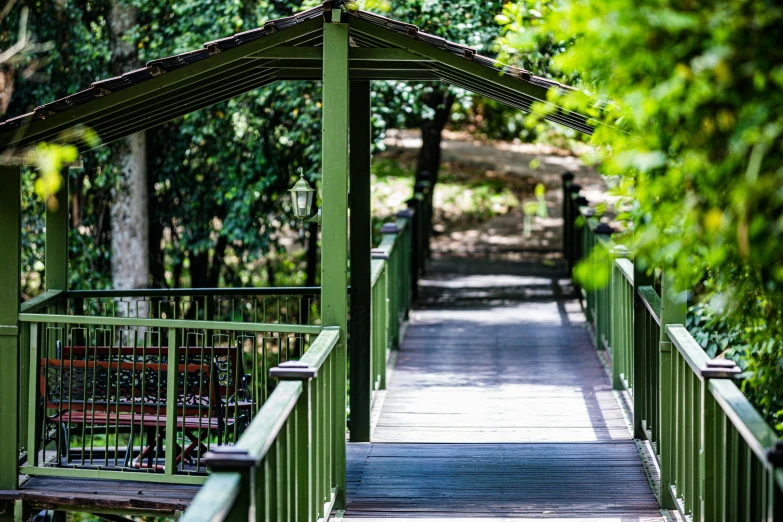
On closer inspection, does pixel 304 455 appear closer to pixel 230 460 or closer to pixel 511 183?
pixel 230 460

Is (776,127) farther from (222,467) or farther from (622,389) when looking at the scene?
(622,389)

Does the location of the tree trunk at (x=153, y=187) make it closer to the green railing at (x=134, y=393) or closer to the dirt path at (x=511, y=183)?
the dirt path at (x=511, y=183)

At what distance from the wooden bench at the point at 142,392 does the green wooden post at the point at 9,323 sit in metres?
0.20

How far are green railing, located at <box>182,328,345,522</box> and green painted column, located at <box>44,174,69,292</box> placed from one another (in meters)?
2.72

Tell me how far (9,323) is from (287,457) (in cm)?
288

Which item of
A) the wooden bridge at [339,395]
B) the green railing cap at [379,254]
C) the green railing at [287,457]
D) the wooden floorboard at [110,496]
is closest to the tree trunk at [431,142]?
the green railing cap at [379,254]

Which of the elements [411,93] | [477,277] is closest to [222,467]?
[411,93]

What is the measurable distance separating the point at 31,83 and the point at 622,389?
8.61 m

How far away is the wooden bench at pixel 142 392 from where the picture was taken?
6270 mm

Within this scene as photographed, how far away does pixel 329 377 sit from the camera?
563 cm

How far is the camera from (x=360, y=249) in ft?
24.0

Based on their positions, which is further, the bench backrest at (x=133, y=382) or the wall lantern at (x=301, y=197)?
the wall lantern at (x=301, y=197)

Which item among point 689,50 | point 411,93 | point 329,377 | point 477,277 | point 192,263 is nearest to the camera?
point 689,50

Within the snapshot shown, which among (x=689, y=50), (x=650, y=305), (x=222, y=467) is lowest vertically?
(x=222, y=467)
